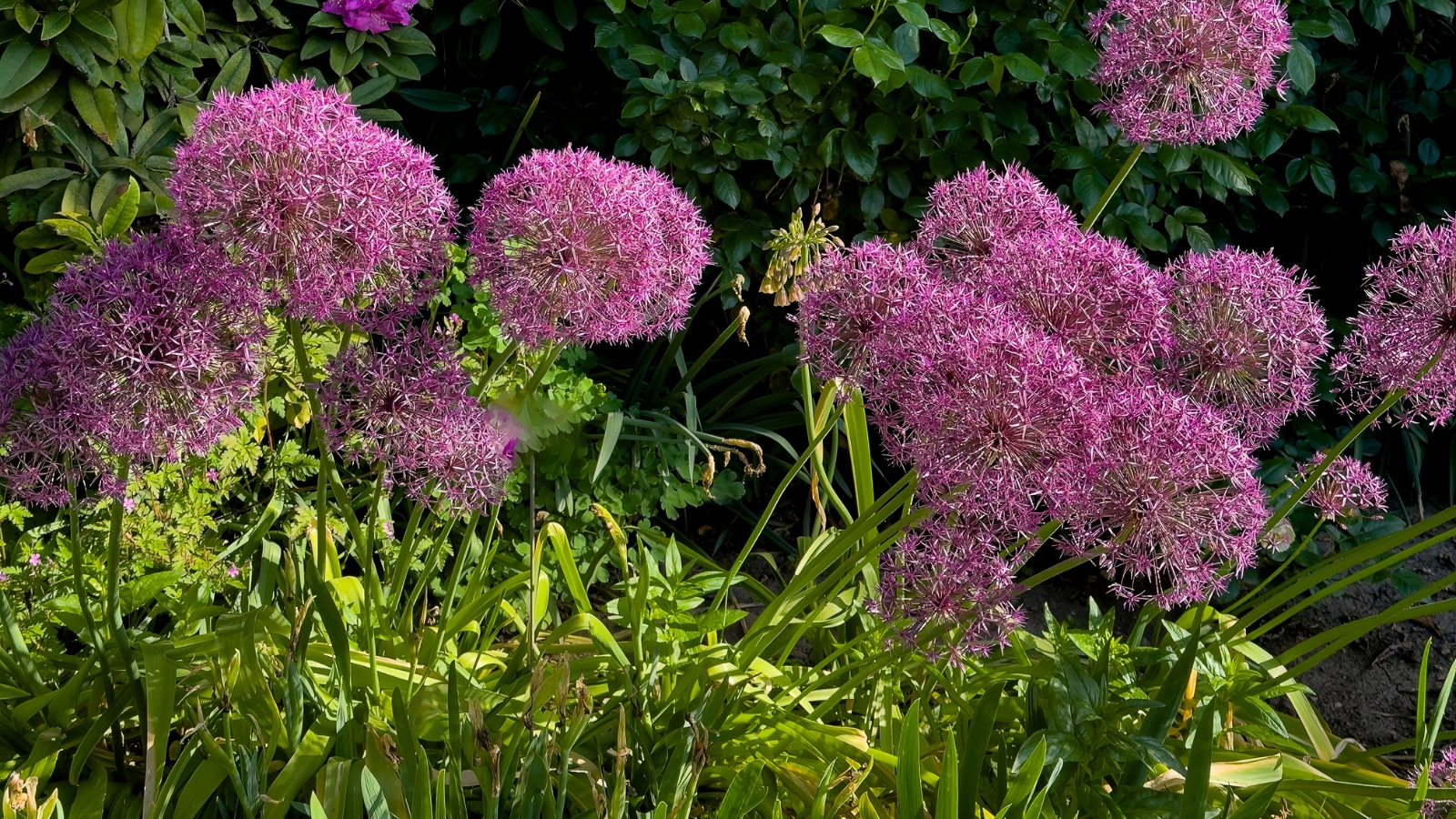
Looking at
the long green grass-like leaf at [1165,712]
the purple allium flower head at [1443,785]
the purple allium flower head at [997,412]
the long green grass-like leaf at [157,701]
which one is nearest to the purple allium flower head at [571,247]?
the purple allium flower head at [997,412]

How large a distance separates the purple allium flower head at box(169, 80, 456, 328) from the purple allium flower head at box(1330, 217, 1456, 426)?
5.08 feet

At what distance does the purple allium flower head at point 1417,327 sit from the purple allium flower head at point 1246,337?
110 millimetres

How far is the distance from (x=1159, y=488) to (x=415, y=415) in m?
1.09

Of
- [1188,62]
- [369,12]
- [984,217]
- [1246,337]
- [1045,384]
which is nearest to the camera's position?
[1045,384]

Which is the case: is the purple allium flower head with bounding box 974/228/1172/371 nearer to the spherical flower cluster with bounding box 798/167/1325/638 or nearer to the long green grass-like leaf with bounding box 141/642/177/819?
the spherical flower cluster with bounding box 798/167/1325/638

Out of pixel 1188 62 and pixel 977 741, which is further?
pixel 1188 62

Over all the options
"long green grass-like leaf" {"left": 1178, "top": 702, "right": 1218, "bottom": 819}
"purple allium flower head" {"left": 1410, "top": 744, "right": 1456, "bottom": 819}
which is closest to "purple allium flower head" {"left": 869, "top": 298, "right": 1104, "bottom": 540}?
"long green grass-like leaf" {"left": 1178, "top": 702, "right": 1218, "bottom": 819}

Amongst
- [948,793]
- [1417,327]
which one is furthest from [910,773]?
[1417,327]

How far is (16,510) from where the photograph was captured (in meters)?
2.57

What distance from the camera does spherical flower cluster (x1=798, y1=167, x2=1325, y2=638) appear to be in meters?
1.55

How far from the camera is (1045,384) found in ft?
5.01

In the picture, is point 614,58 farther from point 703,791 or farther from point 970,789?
point 970,789

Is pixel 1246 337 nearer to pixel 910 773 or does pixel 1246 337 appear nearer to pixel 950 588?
pixel 950 588

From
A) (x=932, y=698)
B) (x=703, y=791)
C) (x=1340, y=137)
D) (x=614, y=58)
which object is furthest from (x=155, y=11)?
(x=1340, y=137)
